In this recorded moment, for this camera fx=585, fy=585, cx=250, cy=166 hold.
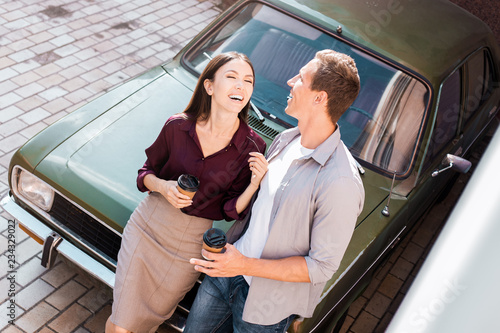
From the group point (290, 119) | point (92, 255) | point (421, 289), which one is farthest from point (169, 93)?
point (421, 289)

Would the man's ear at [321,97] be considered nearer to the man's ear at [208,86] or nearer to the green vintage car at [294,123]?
the man's ear at [208,86]

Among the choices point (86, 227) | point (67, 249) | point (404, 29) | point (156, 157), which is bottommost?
point (67, 249)

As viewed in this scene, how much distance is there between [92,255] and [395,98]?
83.5 inches

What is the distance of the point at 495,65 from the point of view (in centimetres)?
498

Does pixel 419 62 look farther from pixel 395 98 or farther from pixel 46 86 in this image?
pixel 46 86

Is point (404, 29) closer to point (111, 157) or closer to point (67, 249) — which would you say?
point (111, 157)

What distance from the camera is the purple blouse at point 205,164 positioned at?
2.81 metres

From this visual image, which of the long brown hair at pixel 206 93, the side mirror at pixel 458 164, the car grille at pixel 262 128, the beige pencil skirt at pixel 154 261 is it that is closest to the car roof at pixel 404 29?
the side mirror at pixel 458 164

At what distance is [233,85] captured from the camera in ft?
9.00

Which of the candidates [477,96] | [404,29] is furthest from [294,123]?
[477,96]

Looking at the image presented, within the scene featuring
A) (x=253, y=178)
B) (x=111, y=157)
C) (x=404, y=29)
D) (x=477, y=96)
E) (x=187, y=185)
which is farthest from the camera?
(x=477, y=96)

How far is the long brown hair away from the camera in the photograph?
2.82 meters

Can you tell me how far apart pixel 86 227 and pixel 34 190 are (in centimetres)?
41

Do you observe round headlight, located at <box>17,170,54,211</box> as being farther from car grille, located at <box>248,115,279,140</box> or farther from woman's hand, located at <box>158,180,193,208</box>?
car grille, located at <box>248,115,279,140</box>
